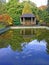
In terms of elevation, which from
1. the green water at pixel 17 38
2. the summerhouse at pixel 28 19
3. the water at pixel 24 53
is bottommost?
the summerhouse at pixel 28 19

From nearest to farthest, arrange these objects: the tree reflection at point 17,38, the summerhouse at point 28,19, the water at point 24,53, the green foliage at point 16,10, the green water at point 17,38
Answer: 1. the water at point 24,53
2. the tree reflection at point 17,38
3. the green water at point 17,38
4. the summerhouse at point 28,19
5. the green foliage at point 16,10

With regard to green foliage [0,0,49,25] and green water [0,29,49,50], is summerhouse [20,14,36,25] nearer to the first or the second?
green foliage [0,0,49,25]

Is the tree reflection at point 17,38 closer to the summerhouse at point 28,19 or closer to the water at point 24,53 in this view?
the water at point 24,53

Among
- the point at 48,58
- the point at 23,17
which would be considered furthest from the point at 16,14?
the point at 48,58

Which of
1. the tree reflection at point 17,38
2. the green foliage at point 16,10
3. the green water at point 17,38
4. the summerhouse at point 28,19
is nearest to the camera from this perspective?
the tree reflection at point 17,38

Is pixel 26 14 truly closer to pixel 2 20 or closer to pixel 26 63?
pixel 2 20

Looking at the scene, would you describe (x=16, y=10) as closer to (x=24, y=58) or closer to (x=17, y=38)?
(x=17, y=38)

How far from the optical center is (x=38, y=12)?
2089 inches

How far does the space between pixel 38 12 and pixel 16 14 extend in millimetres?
7925

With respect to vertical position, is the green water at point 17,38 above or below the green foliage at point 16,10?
below

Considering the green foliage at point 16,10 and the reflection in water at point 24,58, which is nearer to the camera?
the reflection in water at point 24,58

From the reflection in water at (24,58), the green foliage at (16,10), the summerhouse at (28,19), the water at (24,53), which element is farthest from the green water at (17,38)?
the green foliage at (16,10)

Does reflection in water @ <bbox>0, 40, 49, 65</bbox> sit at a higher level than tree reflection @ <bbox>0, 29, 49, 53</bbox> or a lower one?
higher

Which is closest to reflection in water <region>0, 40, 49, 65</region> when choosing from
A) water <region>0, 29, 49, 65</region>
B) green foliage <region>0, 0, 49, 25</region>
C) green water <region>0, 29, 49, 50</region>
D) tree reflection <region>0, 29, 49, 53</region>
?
water <region>0, 29, 49, 65</region>
